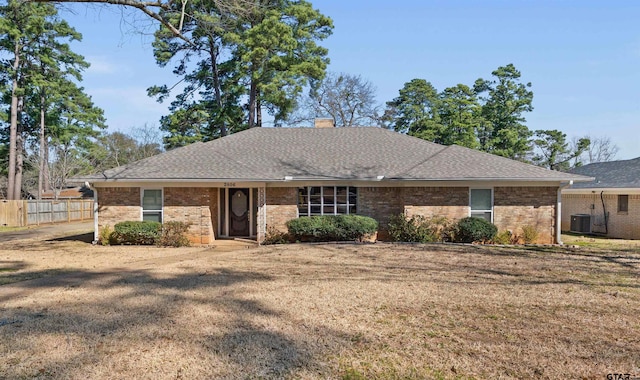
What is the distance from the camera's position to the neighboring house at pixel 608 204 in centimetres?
1861

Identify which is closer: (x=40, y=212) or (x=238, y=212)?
(x=238, y=212)

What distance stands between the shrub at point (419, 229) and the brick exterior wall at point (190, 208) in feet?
21.2

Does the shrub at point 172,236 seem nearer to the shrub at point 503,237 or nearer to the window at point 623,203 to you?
the shrub at point 503,237

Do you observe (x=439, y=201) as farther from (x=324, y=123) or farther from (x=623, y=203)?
(x=623, y=203)

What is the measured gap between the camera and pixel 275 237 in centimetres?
1558

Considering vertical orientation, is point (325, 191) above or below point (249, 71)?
below

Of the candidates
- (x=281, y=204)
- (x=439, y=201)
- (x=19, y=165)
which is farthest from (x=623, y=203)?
(x=19, y=165)

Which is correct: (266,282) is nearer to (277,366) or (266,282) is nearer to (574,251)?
(277,366)

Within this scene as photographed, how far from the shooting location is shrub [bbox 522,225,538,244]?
1544 centimetres

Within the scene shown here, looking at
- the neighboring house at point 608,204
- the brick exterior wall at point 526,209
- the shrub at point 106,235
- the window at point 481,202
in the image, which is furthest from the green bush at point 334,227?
the neighboring house at point 608,204

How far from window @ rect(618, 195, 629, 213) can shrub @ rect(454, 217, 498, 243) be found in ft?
26.7

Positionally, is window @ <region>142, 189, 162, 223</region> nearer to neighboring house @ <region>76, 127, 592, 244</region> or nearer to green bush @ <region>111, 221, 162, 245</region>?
neighboring house @ <region>76, 127, 592, 244</region>

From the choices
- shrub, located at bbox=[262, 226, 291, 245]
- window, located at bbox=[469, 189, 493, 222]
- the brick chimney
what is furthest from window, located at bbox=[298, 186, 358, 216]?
the brick chimney

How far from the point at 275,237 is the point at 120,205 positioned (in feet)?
18.2
